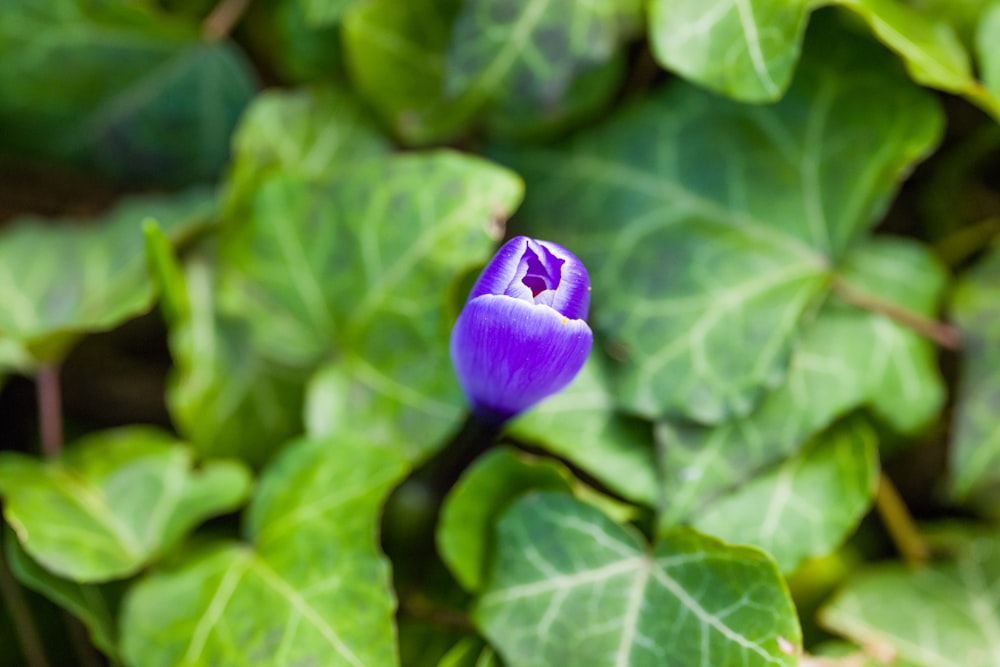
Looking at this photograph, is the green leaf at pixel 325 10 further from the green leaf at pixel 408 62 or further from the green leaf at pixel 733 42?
the green leaf at pixel 733 42

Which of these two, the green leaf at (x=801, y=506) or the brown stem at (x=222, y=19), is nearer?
the green leaf at (x=801, y=506)

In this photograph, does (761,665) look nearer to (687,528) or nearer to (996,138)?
(687,528)

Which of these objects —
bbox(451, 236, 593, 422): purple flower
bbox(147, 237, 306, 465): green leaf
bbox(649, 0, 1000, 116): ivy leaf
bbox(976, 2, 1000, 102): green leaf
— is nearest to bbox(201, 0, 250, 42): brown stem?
bbox(147, 237, 306, 465): green leaf

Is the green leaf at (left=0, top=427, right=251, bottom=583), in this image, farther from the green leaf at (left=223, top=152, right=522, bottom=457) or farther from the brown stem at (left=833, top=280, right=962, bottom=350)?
the brown stem at (left=833, top=280, right=962, bottom=350)

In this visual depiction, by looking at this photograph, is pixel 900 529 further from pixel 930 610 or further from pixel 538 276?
pixel 538 276

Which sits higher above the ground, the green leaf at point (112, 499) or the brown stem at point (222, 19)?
the brown stem at point (222, 19)

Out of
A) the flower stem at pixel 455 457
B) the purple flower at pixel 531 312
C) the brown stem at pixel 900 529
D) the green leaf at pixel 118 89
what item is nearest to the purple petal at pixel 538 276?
the purple flower at pixel 531 312
